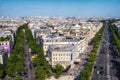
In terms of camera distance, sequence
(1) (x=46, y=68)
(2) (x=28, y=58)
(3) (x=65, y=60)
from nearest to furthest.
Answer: (1) (x=46, y=68) < (3) (x=65, y=60) < (2) (x=28, y=58)

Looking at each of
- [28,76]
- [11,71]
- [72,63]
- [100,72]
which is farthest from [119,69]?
[11,71]

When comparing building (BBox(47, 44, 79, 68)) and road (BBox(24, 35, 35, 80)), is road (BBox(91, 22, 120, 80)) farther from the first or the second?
road (BBox(24, 35, 35, 80))

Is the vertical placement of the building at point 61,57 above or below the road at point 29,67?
above

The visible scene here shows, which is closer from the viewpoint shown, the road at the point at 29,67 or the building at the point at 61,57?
the road at the point at 29,67

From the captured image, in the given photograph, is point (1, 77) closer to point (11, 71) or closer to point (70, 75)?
point (11, 71)

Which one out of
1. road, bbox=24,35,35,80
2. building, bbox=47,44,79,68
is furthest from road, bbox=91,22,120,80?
road, bbox=24,35,35,80

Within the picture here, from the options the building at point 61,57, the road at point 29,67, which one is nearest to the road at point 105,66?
the building at point 61,57

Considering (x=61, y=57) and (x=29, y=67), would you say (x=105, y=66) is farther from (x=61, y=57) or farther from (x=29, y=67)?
(x=29, y=67)

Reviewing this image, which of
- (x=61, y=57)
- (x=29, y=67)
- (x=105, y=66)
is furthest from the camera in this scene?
(x=105, y=66)

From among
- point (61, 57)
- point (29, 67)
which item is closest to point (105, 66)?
point (61, 57)

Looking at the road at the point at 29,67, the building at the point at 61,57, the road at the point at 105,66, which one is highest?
the building at the point at 61,57

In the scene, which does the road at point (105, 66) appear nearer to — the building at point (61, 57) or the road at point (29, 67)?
the building at point (61, 57)
